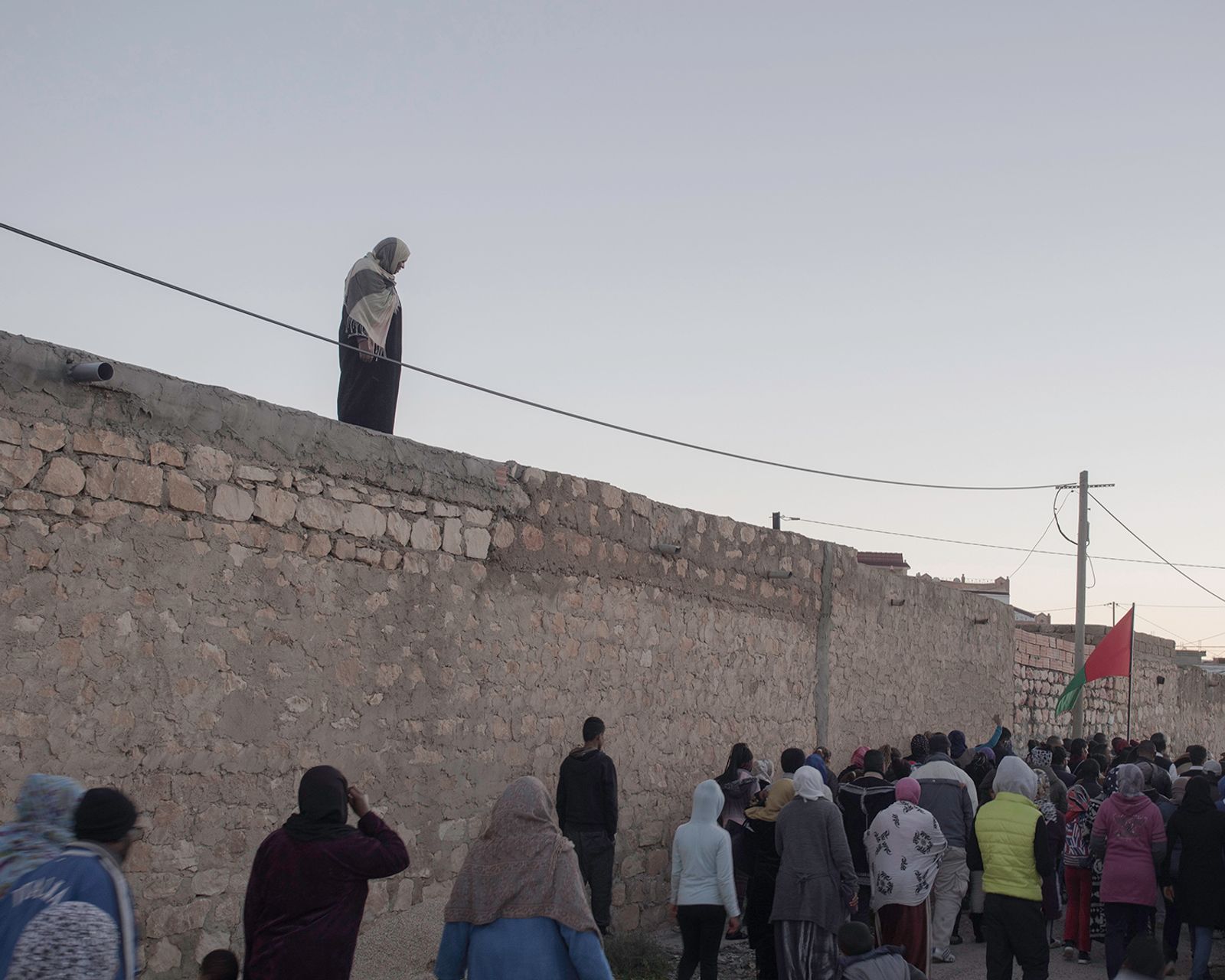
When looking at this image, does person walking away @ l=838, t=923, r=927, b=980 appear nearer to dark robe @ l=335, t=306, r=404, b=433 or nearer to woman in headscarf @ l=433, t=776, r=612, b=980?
woman in headscarf @ l=433, t=776, r=612, b=980

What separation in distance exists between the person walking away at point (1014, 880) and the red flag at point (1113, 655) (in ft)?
38.0

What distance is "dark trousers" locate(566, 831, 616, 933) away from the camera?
7941 mm

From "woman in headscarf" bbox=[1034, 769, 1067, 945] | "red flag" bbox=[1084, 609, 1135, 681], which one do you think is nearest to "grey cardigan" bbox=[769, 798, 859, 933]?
"woman in headscarf" bbox=[1034, 769, 1067, 945]

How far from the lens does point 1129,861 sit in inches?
318

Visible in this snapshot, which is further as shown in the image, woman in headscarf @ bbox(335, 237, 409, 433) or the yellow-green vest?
woman in headscarf @ bbox(335, 237, 409, 433)

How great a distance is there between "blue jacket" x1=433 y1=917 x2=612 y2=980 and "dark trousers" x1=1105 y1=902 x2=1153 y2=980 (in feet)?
17.6

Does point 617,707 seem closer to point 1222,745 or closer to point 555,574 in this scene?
point 555,574

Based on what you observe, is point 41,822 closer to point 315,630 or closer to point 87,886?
point 87,886

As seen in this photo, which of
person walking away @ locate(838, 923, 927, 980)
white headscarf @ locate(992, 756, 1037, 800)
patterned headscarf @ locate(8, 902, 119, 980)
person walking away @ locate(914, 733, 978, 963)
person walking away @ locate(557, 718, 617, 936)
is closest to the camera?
patterned headscarf @ locate(8, 902, 119, 980)

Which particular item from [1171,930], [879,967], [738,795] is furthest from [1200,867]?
[879,967]

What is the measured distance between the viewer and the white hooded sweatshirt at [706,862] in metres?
6.92

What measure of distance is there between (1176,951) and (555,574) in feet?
16.5

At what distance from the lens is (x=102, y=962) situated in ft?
10.7

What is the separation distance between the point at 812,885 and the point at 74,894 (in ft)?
14.4
